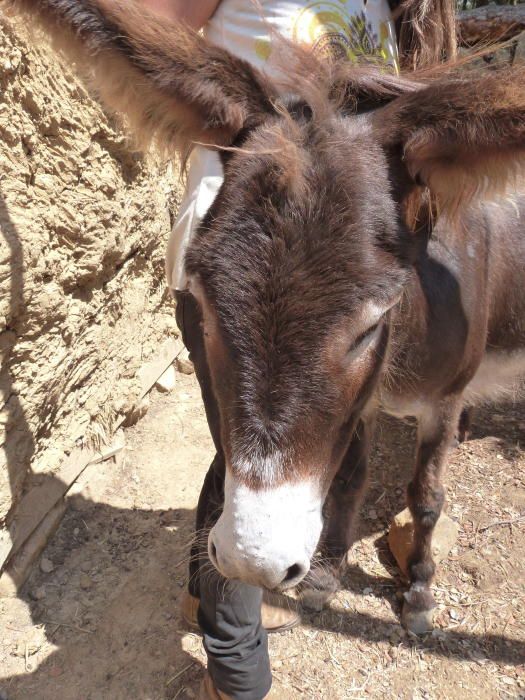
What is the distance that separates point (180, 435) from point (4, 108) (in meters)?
2.01

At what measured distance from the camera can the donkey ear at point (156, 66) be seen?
4.36 ft

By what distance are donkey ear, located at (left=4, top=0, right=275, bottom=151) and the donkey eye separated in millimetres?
619

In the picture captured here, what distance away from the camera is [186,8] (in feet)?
5.33

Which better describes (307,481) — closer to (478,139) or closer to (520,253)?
(478,139)

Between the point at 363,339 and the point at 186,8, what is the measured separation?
1128 millimetres

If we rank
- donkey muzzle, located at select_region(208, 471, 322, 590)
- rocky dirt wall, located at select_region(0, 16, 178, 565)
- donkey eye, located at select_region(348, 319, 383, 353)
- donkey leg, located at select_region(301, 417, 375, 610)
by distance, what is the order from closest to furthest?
donkey muzzle, located at select_region(208, 471, 322, 590) → donkey eye, located at select_region(348, 319, 383, 353) → rocky dirt wall, located at select_region(0, 16, 178, 565) → donkey leg, located at select_region(301, 417, 375, 610)

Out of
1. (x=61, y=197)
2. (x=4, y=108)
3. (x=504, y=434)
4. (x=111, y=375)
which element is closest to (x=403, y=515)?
(x=504, y=434)

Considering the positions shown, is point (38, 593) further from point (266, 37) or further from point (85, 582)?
point (266, 37)

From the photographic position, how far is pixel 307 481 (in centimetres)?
125

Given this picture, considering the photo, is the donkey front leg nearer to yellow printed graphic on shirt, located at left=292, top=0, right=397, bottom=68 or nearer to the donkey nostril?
the donkey nostril

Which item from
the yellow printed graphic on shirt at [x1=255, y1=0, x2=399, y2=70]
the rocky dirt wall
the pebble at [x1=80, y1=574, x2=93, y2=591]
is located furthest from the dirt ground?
the yellow printed graphic on shirt at [x1=255, y1=0, x2=399, y2=70]

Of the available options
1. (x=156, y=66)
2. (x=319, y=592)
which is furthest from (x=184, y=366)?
(x=156, y=66)

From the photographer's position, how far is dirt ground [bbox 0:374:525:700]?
222cm

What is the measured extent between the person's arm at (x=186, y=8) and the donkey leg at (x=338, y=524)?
63.1 inches
